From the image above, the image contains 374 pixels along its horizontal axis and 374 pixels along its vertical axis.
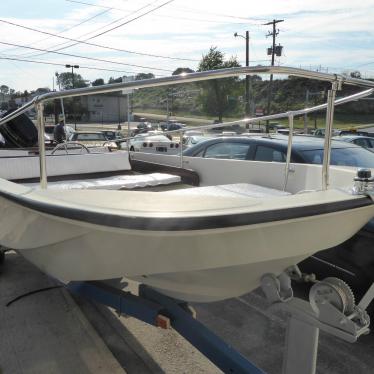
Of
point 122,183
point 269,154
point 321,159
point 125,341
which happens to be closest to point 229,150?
point 269,154

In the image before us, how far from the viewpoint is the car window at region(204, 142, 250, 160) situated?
522cm

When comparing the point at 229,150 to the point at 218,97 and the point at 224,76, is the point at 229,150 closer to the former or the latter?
the point at 218,97

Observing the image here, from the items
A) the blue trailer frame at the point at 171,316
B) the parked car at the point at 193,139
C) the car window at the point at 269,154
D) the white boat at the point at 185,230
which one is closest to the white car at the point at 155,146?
the parked car at the point at 193,139

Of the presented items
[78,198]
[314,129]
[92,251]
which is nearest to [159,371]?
[92,251]

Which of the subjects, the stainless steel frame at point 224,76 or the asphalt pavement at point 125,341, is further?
the asphalt pavement at point 125,341

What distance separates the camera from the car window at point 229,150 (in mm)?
5219

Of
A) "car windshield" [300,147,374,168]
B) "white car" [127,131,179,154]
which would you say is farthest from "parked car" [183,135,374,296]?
"white car" [127,131,179,154]

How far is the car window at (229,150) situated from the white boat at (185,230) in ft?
9.34

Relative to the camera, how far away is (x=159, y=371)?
2.58 m

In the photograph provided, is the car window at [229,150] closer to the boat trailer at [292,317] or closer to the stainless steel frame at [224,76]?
the stainless steel frame at [224,76]

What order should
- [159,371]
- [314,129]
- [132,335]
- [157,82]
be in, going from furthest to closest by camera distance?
[314,129]
[132,335]
[159,371]
[157,82]

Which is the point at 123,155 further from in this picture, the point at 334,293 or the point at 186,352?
the point at 334,293

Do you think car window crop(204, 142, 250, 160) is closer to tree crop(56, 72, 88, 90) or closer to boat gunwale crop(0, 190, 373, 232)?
tree crop(56, 72, 88, 90)

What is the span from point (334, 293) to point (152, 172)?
315 centimetres
